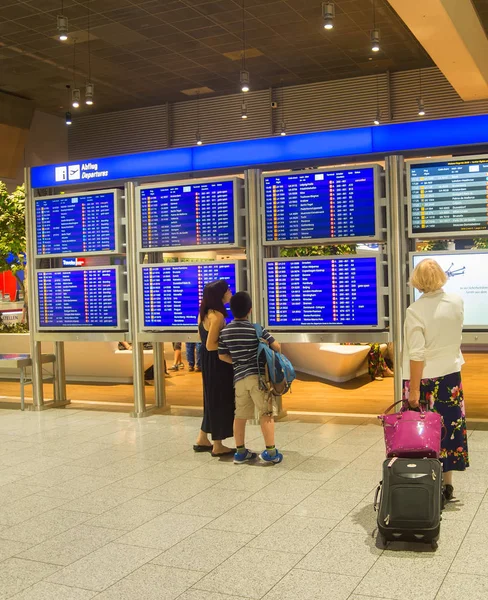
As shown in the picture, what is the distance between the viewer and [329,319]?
6777mm

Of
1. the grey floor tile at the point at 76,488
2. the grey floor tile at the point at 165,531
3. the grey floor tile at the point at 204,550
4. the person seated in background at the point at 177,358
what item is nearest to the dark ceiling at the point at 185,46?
the person seated in background at the point at 177,358

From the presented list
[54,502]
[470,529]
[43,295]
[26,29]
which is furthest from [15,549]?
[26,29]

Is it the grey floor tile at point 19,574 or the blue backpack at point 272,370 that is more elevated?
the blue backpack at point 272,370

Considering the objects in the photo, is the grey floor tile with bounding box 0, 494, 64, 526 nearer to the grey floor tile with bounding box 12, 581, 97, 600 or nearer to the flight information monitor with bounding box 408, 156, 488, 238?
the grey floor tile with bounding box 12, 581, 97, 600

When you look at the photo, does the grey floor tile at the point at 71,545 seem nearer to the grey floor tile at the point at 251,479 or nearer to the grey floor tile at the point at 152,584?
the grey floor tile at the point at 152,584

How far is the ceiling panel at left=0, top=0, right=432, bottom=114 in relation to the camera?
1109cm

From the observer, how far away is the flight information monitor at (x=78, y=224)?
302 inches

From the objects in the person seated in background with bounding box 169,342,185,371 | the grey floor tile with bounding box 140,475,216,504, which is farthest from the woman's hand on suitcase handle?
the person seated in background with bounding box 169,342,185,371

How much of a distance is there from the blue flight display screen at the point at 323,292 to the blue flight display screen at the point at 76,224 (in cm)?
187

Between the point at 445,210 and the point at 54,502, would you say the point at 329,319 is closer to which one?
the point at 445,210

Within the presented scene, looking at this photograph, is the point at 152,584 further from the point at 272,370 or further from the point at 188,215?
the point at 188,215

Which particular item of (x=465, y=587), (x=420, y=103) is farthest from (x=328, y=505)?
(x=420, y=103)

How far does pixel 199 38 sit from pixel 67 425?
7751 mm

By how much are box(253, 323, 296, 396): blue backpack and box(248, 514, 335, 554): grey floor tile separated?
1257mm
